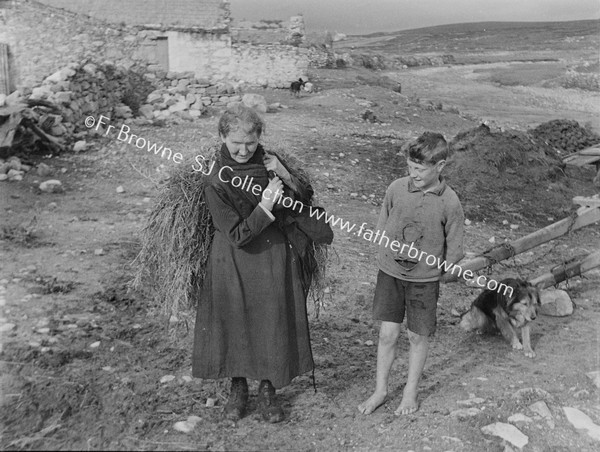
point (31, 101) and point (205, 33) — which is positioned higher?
point (205, 33)

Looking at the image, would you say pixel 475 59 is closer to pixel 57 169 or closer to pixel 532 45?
pixel 532 45

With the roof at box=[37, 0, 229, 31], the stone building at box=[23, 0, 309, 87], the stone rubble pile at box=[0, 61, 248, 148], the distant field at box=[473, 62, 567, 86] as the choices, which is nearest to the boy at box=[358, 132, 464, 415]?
the stone rubble pile at box=[0, 61, 248, 148]

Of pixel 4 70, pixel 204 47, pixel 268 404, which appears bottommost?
pixel 268 404

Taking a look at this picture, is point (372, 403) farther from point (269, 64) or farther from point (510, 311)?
point (269, 64)

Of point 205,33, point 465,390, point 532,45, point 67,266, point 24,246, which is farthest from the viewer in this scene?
point 532,45

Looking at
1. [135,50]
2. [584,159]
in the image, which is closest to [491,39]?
[135,50]

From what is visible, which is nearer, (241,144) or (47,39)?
(241,144)

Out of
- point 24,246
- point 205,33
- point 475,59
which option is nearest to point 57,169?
point 24,246

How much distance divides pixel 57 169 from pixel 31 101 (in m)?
1.79

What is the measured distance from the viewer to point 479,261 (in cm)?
477

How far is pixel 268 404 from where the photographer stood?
3529 millimetres

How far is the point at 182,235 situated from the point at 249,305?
551 mm

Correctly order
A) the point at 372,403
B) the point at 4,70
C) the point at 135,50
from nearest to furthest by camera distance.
→ 1. the point at 372,403
2. the point at 4,70
3. the point at 135,50

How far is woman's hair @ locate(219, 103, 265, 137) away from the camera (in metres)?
3.17
